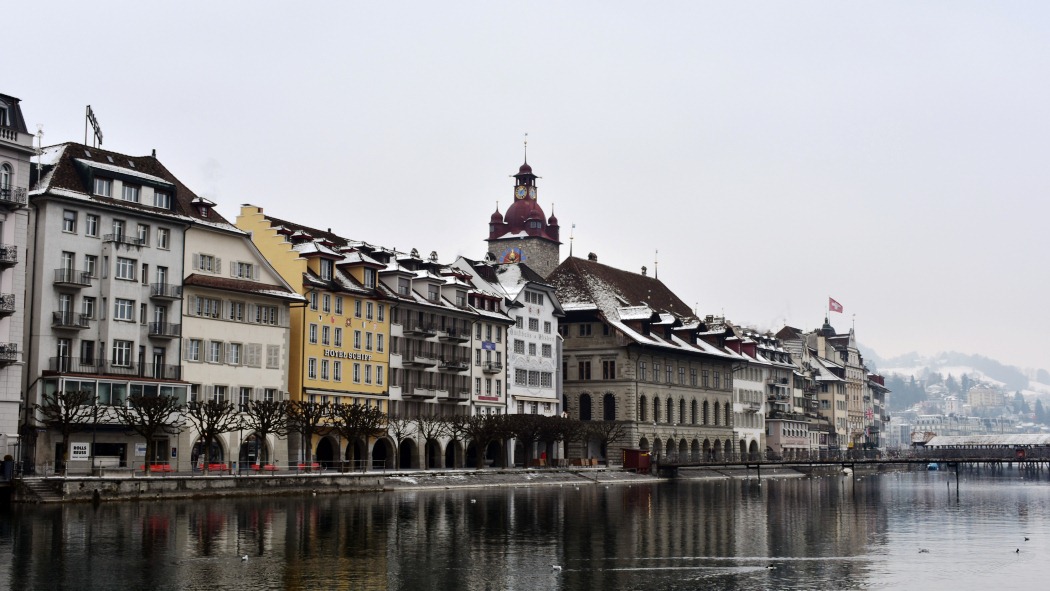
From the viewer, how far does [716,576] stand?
3828 centimetres

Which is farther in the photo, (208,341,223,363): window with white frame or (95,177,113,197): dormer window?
(208,341,223,363): window with white frame

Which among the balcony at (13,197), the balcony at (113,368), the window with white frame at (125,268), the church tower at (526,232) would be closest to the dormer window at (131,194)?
the window with white frame at (125,268)

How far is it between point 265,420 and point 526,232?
94.9 m

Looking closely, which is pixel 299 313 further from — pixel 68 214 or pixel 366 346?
pixel 68 214

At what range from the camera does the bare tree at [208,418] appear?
248 feet

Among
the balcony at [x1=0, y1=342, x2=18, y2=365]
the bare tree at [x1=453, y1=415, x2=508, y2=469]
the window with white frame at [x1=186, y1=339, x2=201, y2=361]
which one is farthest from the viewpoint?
the bare tree at [x1=453, y1=415, x2=508, y2=469]

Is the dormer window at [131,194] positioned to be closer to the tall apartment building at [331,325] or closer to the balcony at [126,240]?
the balcony at [126,240]

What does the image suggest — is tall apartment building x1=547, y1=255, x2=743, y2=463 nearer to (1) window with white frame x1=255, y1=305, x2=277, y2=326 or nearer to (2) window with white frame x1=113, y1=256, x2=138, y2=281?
(1) window with white frame x1=255, y1=305, x2=277, y2=326

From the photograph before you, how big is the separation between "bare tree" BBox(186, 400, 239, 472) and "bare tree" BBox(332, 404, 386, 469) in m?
7.81

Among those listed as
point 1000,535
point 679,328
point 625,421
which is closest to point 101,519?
point 1000,535

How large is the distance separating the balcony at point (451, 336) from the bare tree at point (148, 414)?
108 feet

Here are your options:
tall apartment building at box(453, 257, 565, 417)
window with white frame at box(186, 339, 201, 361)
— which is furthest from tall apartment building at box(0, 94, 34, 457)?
tall apartment building at box(453, 257, 565, 417)

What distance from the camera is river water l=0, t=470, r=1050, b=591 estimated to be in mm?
36906

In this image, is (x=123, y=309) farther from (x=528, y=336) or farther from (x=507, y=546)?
(x=528, y=336)
